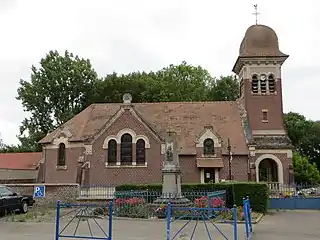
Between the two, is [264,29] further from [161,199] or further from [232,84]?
[161,199]

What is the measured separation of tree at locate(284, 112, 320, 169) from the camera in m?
66.6

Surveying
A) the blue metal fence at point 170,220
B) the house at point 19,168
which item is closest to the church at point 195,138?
the house at point 19,168

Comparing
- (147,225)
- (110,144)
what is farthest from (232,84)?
(147,225)

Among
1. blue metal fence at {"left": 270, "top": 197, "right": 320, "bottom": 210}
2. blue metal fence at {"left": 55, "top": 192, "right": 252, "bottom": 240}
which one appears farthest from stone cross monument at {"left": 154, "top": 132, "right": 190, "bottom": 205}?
blue metal fence at {"left": 270, "top": 197, "right": 320, "bottom": 210}

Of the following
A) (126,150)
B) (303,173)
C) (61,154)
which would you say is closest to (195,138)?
(126,150)

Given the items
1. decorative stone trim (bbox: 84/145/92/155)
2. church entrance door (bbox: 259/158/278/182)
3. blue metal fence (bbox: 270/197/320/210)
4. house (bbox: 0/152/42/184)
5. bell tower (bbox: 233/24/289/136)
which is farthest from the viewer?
house (bbox: 0/152/42/184)

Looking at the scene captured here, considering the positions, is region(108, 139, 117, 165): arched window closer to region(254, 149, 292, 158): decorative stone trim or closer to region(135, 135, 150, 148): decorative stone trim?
region(135, 135, 150, 148): decorative stone trim

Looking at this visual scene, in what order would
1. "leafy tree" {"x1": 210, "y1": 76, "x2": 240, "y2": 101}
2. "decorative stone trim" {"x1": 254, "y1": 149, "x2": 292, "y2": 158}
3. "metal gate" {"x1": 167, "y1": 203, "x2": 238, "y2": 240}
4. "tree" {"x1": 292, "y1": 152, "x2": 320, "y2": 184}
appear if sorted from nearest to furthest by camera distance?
1. "metal gate" {"x1": 167, "y1": 203, "x2": 238, "y2": 240}
2. "decorative stone trim" {"x1": 254, "y1": 149, "x2": 292, "y2": 158}
3. "tree" {"x1": 292, "y1": 152, "x2": 320, "y2": 184}
4. "leafy tree" {"x1": 210, "y1": 76, "x2": 240, "y2": 101}

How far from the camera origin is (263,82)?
1512 inches

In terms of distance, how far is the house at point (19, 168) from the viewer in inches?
1729

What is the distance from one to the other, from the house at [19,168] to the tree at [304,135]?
37778mm

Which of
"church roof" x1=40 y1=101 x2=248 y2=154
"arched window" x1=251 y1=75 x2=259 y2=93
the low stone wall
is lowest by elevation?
the low stone wall

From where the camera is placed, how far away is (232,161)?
34594 millimetres

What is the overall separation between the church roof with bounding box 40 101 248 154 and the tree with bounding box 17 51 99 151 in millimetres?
14715
